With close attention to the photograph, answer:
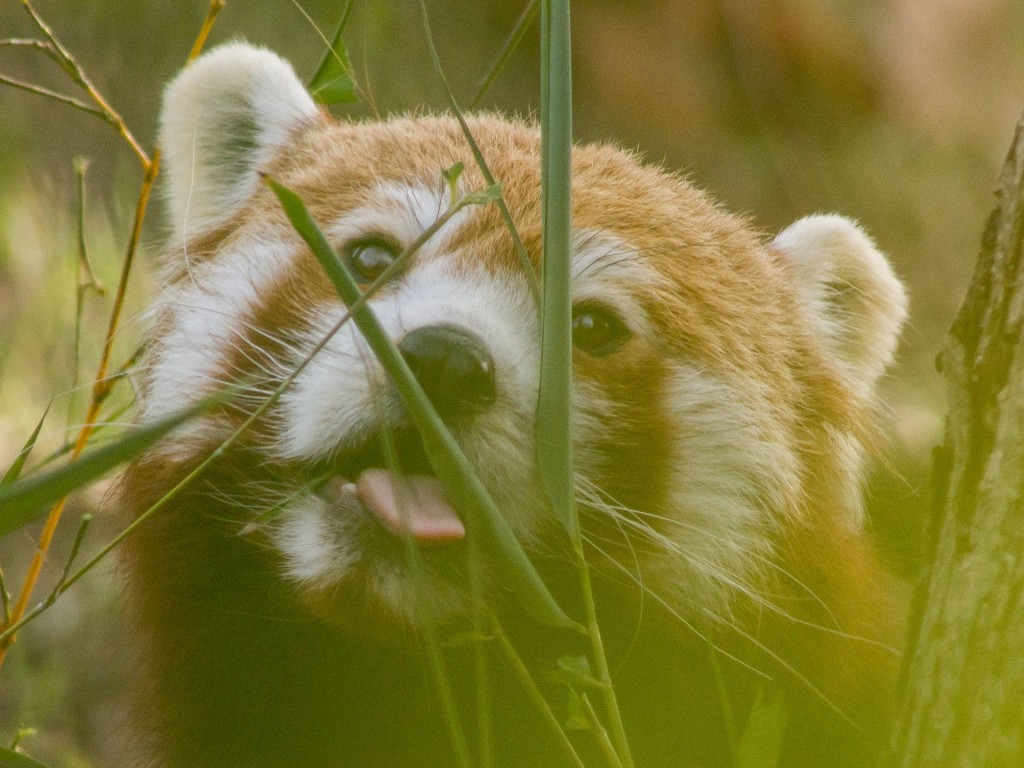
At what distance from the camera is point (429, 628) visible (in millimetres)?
1210

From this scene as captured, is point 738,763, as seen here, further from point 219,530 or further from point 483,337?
point 219,530

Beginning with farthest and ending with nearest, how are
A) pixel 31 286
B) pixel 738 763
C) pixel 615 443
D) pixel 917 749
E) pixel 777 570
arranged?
1. pixel 31 286
2. pixel 777 570
3. pixel 615 443
4. pixel 738 763
5. pixel 917 749

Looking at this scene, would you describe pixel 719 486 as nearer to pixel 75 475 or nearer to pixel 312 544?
pixel 312 544

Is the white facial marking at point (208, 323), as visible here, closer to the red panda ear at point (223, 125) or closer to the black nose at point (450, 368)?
the red panda ear at point (223, 125)

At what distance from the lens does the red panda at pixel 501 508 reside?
1.57 meters

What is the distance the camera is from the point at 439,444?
1.14 metres

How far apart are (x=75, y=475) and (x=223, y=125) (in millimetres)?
1411

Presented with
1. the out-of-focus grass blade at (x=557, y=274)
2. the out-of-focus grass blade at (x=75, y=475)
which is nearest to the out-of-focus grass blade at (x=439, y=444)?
the out-of-focus grass blade at (x=557, y=274)

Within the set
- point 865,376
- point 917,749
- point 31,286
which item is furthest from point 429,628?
point 31,286

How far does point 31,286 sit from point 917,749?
3490mm

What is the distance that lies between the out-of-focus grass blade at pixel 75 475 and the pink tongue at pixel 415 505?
402 millimetres

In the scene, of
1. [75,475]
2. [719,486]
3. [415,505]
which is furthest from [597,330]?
[75,475]

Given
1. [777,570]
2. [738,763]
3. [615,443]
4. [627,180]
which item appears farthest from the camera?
[627,180]

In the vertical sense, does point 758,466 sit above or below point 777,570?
above
